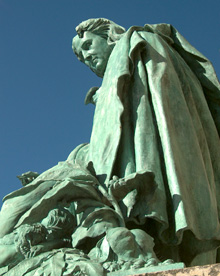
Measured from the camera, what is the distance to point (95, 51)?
8.44 meters

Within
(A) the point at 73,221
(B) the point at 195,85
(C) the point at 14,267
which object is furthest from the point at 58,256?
(B) the point at 195,85

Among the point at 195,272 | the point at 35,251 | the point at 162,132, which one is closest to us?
the point at 195,272

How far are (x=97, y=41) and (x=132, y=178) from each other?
272cm

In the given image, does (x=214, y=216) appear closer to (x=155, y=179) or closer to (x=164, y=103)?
(x=155, y=179)

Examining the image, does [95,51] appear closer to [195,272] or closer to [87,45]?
[87,45]

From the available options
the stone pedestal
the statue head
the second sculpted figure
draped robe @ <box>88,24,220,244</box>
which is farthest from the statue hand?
the statue head

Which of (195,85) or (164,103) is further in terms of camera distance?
(195,85)

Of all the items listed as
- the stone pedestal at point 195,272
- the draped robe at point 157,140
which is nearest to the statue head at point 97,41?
the draped robe at point 157,140

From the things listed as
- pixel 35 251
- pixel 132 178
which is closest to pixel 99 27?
pixel 132 178

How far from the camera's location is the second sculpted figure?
5.48 m

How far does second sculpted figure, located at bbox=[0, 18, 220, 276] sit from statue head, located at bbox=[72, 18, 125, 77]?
0.01 metres

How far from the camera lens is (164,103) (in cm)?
713

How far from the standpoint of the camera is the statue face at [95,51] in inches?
331

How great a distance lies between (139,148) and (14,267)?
6.22 ft
